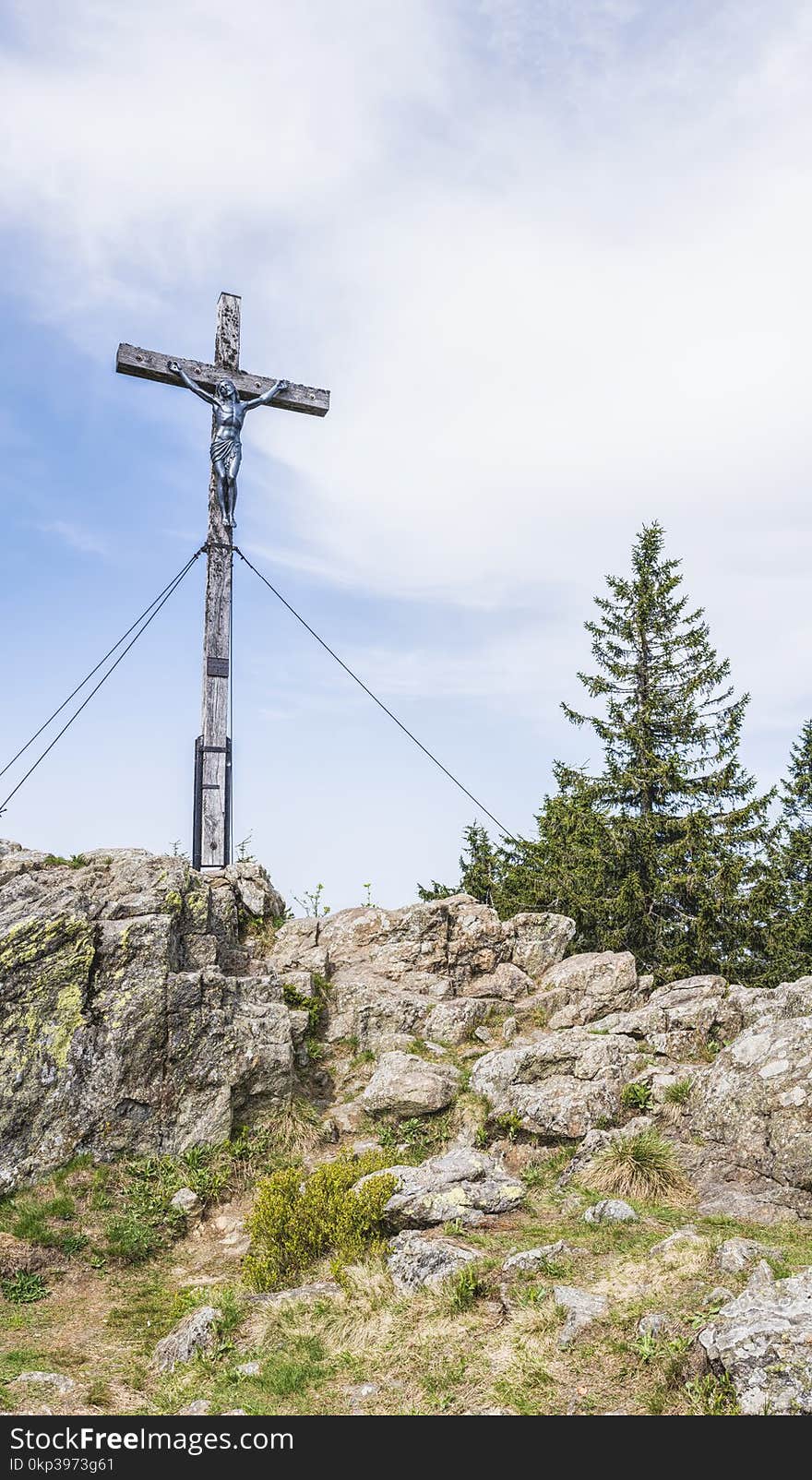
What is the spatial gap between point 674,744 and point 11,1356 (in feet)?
63.2

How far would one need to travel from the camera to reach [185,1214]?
31.5 ft

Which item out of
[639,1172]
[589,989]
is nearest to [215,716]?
→ [589,989]

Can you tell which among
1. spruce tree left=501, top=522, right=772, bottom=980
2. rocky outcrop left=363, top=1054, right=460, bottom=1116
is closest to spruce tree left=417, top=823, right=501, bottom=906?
spruce tree left=501, top=522, right=772, bottom=980

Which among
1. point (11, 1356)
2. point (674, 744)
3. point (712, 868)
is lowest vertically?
point (11, 1356)

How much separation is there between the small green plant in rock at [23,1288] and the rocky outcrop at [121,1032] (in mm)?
1185

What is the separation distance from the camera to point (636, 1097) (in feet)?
34.1

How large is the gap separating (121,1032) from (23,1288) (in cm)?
266

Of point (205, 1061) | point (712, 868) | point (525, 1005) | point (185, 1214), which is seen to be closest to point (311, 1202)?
point (185, 1214)

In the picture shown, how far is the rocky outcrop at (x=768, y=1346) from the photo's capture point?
5.25 metres

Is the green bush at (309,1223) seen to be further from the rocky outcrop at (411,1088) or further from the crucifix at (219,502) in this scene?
the crucifix at (219,502)

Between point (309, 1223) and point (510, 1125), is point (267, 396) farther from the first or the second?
point (309, 1223)

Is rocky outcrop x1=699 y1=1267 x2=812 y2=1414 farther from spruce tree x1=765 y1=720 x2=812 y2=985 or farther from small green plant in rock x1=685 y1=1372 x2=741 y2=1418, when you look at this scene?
spruce tree x1=765 y1=720 x2=812 y2=985

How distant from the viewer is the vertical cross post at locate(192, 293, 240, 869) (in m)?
13.7
